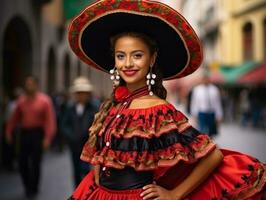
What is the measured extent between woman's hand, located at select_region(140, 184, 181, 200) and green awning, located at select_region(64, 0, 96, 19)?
25.1 ft

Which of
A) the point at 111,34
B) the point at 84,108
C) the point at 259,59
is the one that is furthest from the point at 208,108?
the point at 259,59

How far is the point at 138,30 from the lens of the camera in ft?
7.31

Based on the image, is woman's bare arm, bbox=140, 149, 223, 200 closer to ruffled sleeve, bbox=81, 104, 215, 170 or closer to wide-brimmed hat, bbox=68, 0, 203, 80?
ruffled sleeve, bbox=81, 104, 215, 170

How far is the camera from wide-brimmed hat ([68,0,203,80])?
6.84ft

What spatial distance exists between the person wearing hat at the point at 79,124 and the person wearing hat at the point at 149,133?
305 centimetres

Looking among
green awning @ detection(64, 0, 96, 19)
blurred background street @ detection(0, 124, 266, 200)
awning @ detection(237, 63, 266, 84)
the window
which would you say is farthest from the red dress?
the window

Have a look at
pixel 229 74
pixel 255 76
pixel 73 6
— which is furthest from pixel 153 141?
pixel 229 74

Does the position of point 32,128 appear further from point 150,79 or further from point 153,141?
point 153,141

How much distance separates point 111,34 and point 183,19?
17.7 inches

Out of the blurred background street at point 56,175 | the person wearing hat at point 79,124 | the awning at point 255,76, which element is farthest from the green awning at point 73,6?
the awning at point 255,76

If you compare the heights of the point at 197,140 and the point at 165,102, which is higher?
the point at 165,102

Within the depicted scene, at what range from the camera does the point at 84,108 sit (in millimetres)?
5477

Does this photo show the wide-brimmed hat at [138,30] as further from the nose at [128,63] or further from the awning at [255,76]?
the awning at [255,76]

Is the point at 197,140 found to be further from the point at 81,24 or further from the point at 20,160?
the point at 20,160
